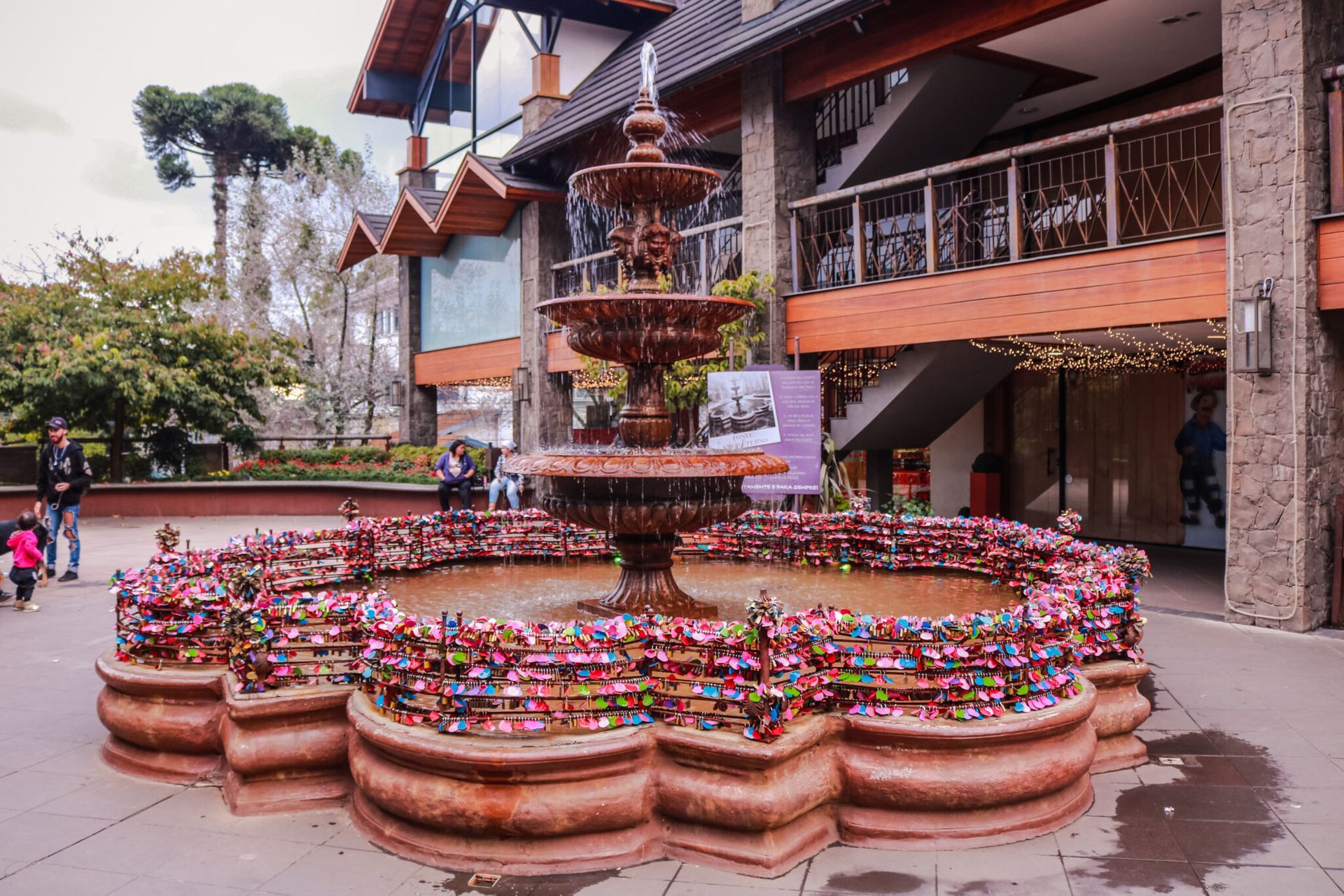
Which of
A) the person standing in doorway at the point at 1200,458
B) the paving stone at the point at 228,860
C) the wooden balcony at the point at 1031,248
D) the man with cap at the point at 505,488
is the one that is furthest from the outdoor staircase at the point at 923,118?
the paving stone at the point at 228,860

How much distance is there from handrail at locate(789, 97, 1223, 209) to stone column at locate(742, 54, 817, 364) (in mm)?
353

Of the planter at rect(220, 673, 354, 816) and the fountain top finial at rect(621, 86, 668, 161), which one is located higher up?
the fountain top finial at rect(621, 86, 668, 161)

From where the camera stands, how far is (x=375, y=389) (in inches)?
1224

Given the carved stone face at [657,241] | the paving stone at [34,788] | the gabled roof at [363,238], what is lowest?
the paving stone at [34,788]

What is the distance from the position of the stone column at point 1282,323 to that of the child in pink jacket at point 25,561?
12472 mm

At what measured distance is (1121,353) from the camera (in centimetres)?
1440

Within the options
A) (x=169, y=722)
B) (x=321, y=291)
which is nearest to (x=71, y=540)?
(x=169, y=722)

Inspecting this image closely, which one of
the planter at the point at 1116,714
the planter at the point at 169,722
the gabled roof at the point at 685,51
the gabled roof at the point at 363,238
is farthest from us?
the gabled roof at the point at 363,238

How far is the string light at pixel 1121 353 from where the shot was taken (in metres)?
12.5

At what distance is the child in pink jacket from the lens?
10500 millimetres

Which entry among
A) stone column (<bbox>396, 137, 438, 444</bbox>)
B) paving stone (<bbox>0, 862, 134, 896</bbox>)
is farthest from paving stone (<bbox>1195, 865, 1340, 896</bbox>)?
stone column (<bbox>396, 137, 438, 444</bbox>)

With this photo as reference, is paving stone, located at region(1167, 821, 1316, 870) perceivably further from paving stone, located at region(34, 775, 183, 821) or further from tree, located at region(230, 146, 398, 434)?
tree, located at region(230, 146, 398, 434)

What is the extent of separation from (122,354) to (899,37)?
54.0ft

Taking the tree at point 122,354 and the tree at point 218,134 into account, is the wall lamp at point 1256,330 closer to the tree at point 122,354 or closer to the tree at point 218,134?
the tree at point 122,354
